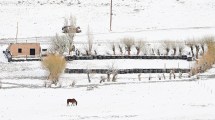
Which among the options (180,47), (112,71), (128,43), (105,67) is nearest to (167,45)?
(180,47)

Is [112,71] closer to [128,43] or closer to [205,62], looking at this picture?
[205,62]

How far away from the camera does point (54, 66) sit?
59.0m

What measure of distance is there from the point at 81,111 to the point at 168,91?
437 inches

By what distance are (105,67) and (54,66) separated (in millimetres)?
8715

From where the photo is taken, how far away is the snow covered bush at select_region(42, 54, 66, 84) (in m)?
59.0

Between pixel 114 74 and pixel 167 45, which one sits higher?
pixel 167 45

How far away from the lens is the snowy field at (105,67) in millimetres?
43234

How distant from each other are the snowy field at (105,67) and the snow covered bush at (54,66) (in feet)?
3.03

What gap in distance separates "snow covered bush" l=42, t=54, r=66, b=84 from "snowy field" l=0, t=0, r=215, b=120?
0.92 m

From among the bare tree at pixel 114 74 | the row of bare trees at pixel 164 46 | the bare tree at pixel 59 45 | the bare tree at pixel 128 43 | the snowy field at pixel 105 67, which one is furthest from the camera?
→ the bare tree at pixel 128 43

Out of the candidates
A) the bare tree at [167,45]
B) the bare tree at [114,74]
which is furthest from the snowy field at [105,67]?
the bare tree at [167,45]

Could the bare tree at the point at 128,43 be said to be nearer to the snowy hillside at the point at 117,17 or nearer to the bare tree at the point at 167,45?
the bare tree at the point at 167,45

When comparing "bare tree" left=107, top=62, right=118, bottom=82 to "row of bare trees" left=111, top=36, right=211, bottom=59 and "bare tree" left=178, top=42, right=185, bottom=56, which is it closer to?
"row of bare trees" left=111, top=36, right=211, bottom=59

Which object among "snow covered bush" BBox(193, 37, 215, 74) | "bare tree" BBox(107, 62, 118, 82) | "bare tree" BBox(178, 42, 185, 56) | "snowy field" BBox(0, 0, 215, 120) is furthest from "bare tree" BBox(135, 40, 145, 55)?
"snow covered bush" BBox(193, 37, 215, 74)
